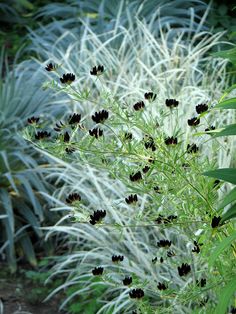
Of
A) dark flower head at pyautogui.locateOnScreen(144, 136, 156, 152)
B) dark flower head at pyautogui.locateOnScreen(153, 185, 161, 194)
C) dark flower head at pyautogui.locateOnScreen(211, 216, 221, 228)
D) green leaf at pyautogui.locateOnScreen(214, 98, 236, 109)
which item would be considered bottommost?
dark flower head at pyautogui.locateOnScreen(153, 185, 161, 194)

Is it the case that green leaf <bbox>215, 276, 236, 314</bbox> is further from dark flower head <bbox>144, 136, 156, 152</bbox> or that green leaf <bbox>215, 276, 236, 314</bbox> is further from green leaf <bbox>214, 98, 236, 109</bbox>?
dark flower head <bbox>144, 136, 156, 152</bbox>

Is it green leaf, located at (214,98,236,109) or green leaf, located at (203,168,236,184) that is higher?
green leaf, located at (214,98,236,109)

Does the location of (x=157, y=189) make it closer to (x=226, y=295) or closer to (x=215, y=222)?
(x=215, y=222)

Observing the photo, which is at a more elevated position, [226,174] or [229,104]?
[229,104]

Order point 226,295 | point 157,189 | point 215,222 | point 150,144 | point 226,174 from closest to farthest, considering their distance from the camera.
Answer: point 226,295
point 226,174
point 215,222
point 150,144
point 157,189

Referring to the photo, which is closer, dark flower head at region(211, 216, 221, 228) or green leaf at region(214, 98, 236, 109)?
green leaf at region(214, 98, 236, 109)

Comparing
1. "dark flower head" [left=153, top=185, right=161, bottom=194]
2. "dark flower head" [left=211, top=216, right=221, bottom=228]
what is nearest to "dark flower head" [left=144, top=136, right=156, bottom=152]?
"dark flower head" [left=153, top=185, right=161, bottom=194]

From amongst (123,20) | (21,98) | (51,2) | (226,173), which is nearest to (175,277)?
(226,173)

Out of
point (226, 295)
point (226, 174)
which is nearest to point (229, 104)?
point (226, 174)

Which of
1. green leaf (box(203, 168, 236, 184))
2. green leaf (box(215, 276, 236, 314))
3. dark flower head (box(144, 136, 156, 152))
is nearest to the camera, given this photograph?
green leaf (box(215, 276, 236, 314))

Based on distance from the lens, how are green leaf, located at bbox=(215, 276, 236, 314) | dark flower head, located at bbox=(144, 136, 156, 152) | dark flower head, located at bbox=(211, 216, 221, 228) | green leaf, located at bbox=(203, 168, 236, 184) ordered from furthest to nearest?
dark flower head, located at bbox=(144, 136, 156, 152) → dark flower head, located at bbox=(211, 216, 221, 228) → green leaf, located at bbox=(203, 168, 236, 184) → green leaf, located at bbox=(215, 276, 236, 314)

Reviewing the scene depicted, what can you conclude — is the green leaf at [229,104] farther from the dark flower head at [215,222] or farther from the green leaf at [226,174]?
the dark flower head at [215,222]
